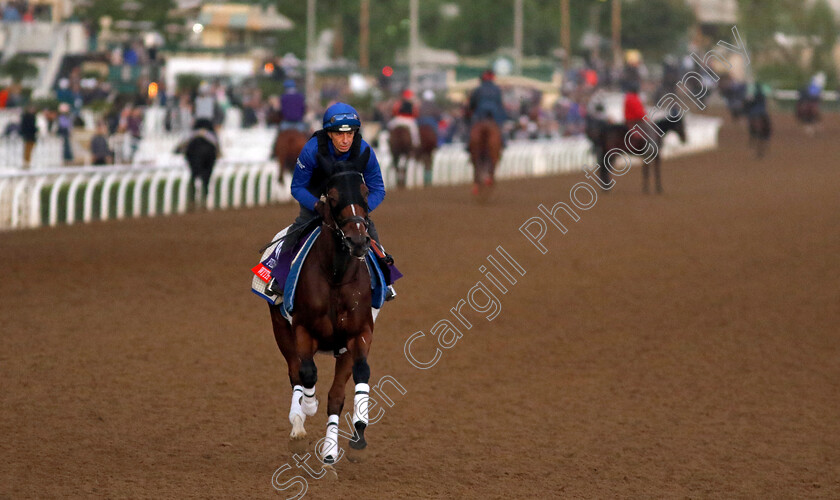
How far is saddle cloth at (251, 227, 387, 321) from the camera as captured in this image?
21.8 ft

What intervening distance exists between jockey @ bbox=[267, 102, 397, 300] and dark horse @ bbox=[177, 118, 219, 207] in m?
14.1

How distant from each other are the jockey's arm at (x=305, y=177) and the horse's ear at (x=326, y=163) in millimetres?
131

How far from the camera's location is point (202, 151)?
20797 mm

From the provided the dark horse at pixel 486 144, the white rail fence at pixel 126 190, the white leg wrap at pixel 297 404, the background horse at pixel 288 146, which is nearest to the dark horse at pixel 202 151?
the white rail fence at pixel 126 190

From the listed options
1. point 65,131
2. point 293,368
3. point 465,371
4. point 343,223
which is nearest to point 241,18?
point 65,131

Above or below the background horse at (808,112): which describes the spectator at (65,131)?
below

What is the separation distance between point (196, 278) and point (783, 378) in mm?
6791

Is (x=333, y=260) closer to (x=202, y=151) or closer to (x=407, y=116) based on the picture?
(x=202, y=151)

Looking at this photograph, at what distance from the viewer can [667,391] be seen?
9125 millimetres

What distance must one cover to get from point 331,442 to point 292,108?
15682 mm

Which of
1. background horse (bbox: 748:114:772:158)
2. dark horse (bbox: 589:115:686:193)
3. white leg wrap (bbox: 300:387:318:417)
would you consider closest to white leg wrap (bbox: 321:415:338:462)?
white leg wrap (bbox: 300:387:318:417)

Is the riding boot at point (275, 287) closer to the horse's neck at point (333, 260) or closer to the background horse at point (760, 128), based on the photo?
the horse's neck at point (333, 260)

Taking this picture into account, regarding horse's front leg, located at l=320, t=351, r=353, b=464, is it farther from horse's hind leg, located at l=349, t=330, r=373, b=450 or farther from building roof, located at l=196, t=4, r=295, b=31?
building roof, located at l=196, t=4, r=295, b=31

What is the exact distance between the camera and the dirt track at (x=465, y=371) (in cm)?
671
